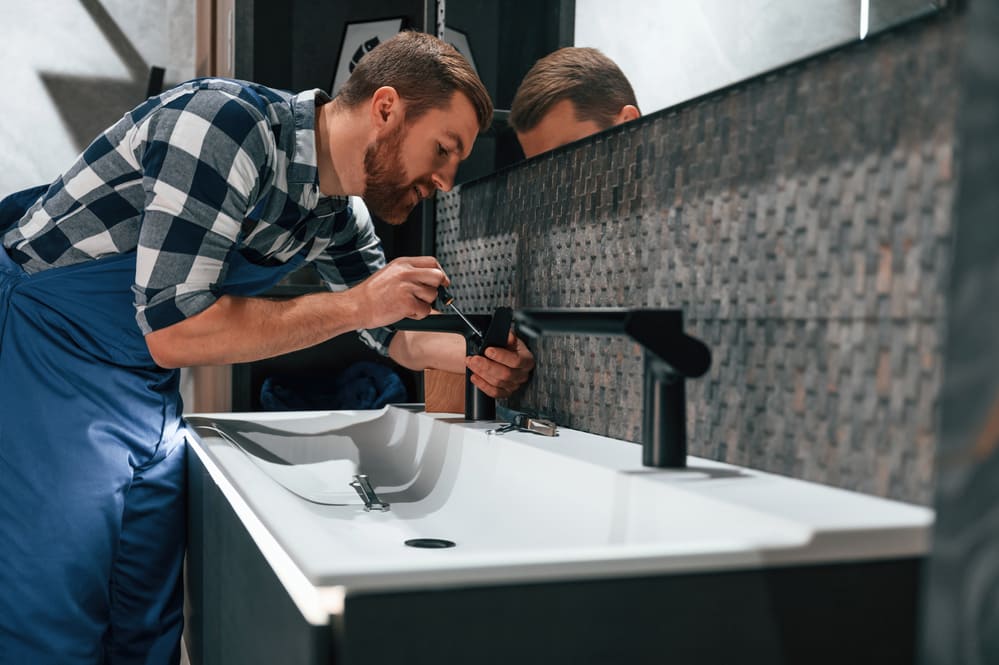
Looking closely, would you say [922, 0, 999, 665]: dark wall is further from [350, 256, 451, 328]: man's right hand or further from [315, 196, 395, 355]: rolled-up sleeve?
[315, 196, 395, 355]: rolled-up sleeve

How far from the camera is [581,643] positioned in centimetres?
51

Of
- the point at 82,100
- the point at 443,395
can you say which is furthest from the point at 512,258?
the point at 82,100

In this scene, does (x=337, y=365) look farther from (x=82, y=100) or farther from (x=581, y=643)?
(x=581, y=643)

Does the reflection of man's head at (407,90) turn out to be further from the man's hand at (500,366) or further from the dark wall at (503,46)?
the man's hand at (500,366)

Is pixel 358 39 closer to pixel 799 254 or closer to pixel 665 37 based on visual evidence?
pixel 665 37

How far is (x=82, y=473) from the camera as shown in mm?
1208

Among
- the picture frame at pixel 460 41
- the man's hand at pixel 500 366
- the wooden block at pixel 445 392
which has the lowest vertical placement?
the wooden block at pixel 445 392

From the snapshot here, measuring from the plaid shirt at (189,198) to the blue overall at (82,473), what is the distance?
0.16 feet

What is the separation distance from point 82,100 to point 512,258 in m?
1.56

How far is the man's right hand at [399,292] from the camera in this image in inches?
46.1

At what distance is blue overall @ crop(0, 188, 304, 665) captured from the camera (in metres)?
1.18

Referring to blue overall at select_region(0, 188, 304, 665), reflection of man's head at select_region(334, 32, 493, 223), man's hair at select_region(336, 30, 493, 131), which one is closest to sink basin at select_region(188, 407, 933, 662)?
blue overall at select_region(0, 188, 304, 665)

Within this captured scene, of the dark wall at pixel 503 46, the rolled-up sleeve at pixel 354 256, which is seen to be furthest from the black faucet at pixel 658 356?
the rolled-up sleeve at pixel 354 256

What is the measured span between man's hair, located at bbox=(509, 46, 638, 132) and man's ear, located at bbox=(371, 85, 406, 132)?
0.63ft
